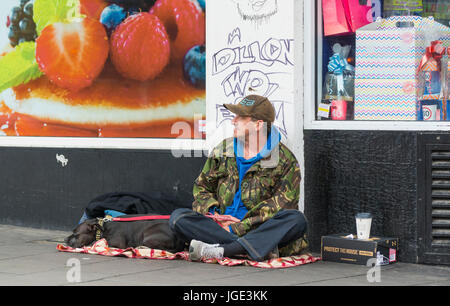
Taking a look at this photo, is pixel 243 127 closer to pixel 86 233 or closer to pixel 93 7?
pixel 86 233

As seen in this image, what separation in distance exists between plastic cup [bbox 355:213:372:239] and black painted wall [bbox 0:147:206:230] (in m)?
1.72

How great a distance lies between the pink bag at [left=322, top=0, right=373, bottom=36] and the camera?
7598mm

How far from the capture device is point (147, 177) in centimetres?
857

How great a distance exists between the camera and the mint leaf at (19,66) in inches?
372

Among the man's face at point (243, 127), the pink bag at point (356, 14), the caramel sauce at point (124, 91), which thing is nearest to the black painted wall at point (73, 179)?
the caramel sauce at point (124, 91)

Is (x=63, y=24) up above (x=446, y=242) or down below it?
above

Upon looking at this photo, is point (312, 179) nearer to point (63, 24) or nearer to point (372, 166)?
point (372, 166)

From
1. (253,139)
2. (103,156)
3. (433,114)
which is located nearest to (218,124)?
(253,139)

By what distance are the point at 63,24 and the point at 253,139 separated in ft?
9.43

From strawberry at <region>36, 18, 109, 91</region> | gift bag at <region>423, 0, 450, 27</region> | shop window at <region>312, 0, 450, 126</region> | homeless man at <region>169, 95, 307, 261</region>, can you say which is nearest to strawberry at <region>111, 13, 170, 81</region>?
strawberry at <region>36, 18, 109, 91</region>
